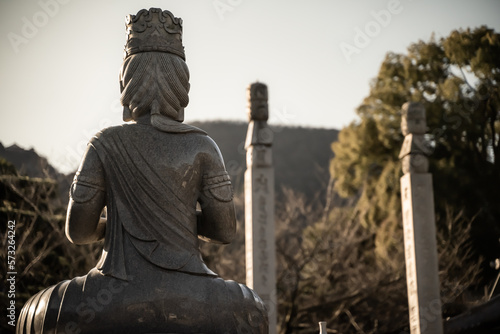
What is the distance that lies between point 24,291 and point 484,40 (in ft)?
44.4

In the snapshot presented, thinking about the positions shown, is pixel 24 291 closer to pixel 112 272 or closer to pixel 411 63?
pixel 112 272

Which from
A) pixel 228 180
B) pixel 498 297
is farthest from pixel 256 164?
pixel 228 180

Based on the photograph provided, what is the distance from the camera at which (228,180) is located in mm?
4750

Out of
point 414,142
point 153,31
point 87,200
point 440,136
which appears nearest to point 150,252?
point 87,200

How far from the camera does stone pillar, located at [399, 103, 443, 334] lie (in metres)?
10.7

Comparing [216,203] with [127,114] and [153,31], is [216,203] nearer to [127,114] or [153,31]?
[127,114]

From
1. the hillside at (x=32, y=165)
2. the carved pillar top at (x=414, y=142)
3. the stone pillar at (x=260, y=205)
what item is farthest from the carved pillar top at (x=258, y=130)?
the hillside at (x=32, y=165)

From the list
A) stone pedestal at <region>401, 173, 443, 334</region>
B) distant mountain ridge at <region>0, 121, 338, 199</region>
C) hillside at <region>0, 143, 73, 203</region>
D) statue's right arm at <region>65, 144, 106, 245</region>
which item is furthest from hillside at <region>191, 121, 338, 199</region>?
statue's right arm at <region>65, 144, 106, 245</region>

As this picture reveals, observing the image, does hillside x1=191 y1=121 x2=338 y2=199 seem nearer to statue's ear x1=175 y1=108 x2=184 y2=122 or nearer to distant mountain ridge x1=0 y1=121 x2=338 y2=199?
distant mountain ridge x1=0 y1=121 x2=338 y2=199

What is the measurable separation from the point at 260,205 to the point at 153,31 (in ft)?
22.7

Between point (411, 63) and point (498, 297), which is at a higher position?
point (411, 63)

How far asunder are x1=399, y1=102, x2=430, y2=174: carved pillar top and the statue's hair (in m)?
7.17

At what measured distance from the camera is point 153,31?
488cm

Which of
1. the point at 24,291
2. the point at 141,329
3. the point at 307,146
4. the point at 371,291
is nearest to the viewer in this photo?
the point at 141,329
